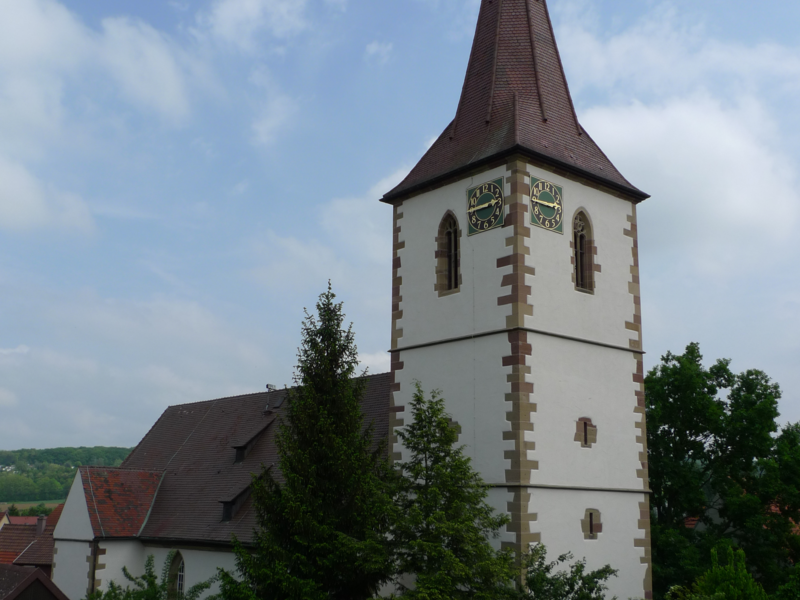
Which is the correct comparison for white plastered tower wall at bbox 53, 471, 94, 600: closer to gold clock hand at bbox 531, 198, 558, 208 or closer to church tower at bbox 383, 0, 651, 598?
church tower at bbox 383, 0, 651, 598

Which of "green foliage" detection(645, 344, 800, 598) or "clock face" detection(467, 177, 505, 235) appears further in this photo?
"green foliage" detection(645, 344, 800, 598)

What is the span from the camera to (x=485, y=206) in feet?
55.6

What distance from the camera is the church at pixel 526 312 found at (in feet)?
50.9

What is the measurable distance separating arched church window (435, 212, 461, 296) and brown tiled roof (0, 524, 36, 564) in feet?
84.4

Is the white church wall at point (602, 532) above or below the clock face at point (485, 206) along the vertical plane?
below

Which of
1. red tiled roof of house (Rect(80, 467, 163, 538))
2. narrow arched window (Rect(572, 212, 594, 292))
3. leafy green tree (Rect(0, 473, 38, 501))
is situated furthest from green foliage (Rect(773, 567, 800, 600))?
leafy green tree (Rect(0, 473, 38, 501))

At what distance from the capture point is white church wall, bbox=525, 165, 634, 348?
16.3m

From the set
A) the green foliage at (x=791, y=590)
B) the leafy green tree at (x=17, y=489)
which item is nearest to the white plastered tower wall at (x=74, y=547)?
the green foliage at (x=791, y=590)

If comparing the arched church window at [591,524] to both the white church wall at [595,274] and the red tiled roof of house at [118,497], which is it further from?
the red tiled roof of house at [118,497]

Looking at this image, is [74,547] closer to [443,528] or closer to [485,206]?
[443,528]

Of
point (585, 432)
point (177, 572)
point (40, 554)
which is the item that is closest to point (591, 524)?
point (585, 432)

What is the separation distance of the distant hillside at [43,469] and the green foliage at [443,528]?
262 ft

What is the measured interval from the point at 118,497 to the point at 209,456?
109 inches

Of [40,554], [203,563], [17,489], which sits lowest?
[40,554]
